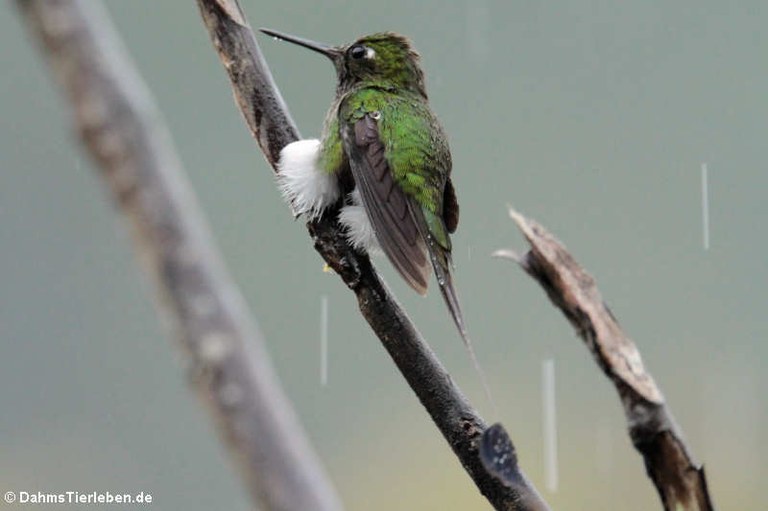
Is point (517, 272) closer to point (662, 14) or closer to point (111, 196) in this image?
point (662, 14)

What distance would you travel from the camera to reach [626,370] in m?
1.48

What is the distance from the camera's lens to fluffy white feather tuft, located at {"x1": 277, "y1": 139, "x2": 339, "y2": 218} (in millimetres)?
2658

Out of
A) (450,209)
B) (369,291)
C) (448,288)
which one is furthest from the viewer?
(450,209)

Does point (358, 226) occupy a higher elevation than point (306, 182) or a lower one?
lower

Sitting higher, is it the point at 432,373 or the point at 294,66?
the point at 294,66

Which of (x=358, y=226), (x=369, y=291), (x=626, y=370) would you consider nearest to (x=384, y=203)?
(x=358, y=226)

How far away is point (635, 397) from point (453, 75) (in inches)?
297

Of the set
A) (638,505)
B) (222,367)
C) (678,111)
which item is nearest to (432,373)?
(222,367)

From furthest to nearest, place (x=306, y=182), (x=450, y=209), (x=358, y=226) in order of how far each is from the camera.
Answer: (x=450, y=209)
(x=306, y=182)
(x=358, y=226)

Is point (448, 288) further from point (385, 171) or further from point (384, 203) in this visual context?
point (385, 171)

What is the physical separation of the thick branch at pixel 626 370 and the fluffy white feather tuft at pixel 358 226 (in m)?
0.92

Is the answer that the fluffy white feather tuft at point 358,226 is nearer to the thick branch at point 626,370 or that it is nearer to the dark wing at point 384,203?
the dark wing at point 384,203

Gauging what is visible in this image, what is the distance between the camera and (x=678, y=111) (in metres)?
8.36

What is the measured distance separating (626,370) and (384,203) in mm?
1396
